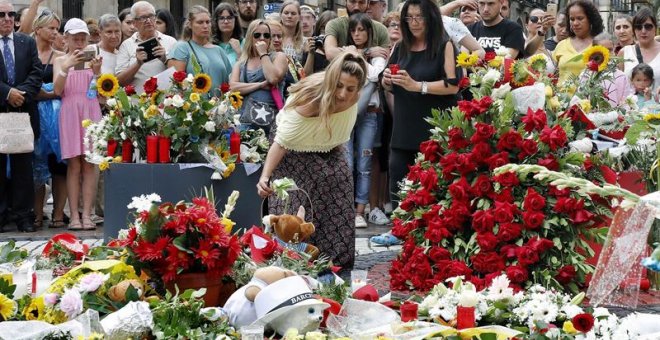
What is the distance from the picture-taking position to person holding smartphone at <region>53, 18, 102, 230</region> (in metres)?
10.5

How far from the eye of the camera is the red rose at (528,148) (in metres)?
7.06

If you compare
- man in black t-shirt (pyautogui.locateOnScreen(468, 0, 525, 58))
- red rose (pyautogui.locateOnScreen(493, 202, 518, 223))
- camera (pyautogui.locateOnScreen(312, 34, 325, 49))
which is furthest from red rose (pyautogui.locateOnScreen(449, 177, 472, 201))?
camera (pyautogui.locateOnScreen(312, 34, 325, 49))

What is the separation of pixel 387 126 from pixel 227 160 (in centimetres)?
300

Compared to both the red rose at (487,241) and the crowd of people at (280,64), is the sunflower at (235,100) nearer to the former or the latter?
the crowd of people at (280,64)

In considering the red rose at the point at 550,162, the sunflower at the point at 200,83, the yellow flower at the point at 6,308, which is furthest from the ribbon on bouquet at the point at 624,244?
the sunflower at the point at 200,83

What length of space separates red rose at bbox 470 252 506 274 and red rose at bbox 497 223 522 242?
112 millimetres

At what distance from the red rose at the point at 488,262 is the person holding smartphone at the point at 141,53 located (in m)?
4.17


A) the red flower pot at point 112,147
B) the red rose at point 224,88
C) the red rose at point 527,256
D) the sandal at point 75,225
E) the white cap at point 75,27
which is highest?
the white cap at point 75,27

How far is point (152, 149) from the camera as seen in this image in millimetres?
8508

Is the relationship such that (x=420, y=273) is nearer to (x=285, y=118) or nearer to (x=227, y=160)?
(x=285, y=118)

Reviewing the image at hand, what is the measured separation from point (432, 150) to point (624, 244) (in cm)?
440

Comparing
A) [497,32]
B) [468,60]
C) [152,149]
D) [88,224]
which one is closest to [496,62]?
[468,60]

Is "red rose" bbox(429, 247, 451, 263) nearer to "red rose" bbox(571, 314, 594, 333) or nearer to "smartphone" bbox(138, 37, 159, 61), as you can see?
"red rose" bbox(571, 314, 594, 333)

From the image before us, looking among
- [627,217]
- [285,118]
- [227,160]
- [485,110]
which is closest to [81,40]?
[227,160]
